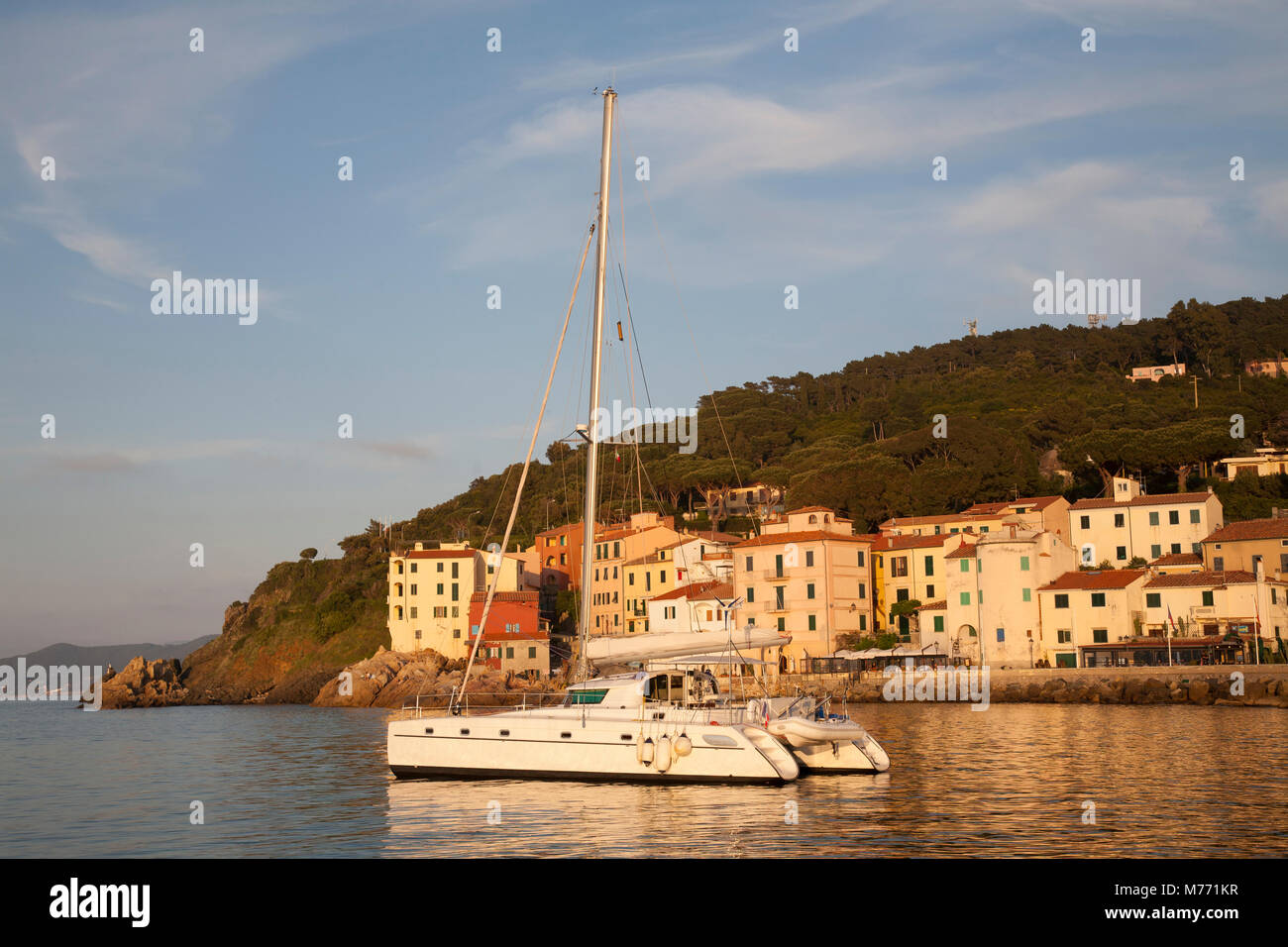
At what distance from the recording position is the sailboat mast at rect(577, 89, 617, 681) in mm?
24297

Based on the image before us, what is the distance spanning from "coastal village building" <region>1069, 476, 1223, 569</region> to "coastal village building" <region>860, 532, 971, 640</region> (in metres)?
7.42

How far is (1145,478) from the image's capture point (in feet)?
251

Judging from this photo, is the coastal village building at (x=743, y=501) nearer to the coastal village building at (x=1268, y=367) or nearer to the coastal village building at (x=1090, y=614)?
the coastal village building at (x=1090, y=614)

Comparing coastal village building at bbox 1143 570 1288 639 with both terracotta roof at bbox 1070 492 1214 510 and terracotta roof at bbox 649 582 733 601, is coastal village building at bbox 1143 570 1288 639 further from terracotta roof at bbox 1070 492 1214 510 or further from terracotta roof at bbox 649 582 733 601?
terracotta roof at bbox 649 582 733 601

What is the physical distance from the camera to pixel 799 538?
63688 millimetres

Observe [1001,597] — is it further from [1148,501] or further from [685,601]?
[685,601]

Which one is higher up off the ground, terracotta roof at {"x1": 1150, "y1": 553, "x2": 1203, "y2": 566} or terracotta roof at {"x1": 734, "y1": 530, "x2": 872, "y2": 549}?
terracotta roof at {"x1": 734, "y1": 530, "x2": 872, "y2": 549}

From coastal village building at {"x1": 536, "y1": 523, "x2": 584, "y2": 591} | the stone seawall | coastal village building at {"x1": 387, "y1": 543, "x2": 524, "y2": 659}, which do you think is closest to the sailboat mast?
the stone seawall

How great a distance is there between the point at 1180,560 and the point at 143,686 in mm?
74228

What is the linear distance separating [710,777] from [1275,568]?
4693 centimetres

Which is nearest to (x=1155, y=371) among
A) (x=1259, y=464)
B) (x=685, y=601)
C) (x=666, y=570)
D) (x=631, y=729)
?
(x=1259, y=464)

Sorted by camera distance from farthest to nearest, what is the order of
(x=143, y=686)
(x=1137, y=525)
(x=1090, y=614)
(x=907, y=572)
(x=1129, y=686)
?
(x=143, y=686) < (x=907, y=572) < (x=1137, y=525) < (x=1090, y=614) < (x=1129, y=686)

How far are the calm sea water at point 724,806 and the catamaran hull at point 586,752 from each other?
0.36 meters

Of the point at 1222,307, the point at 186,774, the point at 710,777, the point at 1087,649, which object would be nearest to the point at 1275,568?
the point at 1087,649
